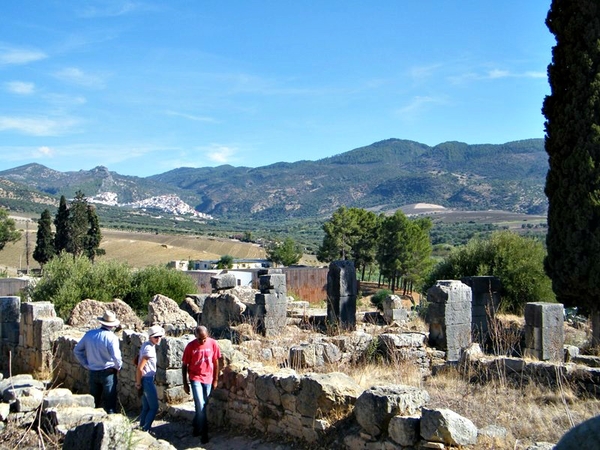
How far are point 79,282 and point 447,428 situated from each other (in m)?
18.5

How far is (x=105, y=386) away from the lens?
972cm

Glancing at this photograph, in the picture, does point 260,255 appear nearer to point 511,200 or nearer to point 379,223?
point 379,223

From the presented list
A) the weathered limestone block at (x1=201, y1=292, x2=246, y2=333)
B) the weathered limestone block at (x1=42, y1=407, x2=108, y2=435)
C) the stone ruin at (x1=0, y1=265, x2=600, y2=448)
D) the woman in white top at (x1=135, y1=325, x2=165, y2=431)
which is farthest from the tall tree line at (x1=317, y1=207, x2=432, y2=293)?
the weathered limestone block at (x1=42, y1=407, x2=108, y2=435)

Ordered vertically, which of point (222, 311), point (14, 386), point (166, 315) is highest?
point (14, 386)

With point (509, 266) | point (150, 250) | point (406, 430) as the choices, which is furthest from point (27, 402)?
point (150, 250)

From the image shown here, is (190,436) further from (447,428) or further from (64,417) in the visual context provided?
(447,428)

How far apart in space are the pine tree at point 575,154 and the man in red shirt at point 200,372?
43.8 ft

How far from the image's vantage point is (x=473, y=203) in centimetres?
17850

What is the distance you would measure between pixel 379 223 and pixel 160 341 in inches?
1691

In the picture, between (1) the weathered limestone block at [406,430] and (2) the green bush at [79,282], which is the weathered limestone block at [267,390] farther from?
(2) the green bush at [79,282]

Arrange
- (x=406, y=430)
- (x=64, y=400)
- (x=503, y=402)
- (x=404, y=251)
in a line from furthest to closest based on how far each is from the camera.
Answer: (x=404, y=251) < (x=64, y=400) < (x=503, y=402) < (x=406, y=430)

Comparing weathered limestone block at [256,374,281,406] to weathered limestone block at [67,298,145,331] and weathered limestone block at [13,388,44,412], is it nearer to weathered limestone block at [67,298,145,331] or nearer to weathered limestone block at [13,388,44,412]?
weathered limestone block at [13,388,44,412]

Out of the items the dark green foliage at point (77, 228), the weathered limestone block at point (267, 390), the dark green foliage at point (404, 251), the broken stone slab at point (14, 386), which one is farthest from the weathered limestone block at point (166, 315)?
the dark green foliage at point (404, 251)

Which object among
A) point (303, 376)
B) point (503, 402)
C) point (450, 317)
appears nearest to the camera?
point (303, 376)
